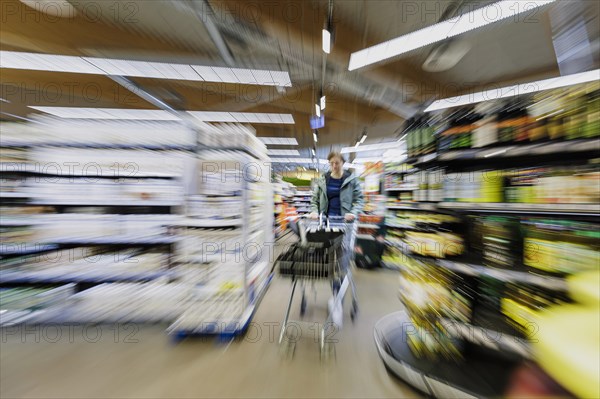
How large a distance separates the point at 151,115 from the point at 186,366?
5.46m

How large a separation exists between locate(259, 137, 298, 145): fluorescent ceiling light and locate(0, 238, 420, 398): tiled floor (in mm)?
6213

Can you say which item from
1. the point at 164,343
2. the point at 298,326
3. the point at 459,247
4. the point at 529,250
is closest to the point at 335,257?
the point at 298,326

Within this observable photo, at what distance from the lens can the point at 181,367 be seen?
5.57ft

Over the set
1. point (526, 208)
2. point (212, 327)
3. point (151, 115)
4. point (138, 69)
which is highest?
point (138, 69)

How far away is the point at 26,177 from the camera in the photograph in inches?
86.4

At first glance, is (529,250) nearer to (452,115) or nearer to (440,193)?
(440,193)

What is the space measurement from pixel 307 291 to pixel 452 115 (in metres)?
2.61

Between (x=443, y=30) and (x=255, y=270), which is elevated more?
(x=443, y=30)

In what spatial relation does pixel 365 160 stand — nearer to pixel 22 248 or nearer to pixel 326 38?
pixel 326 38

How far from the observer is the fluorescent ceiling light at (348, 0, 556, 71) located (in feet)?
8.07

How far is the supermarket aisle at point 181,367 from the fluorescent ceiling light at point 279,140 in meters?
6.24

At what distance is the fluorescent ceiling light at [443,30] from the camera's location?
2.46 m

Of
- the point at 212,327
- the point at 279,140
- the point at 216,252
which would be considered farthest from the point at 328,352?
the point at 279,140

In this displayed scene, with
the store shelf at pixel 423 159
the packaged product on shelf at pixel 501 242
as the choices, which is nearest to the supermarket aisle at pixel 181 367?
the packaged product on shelf at pixel 501 242
